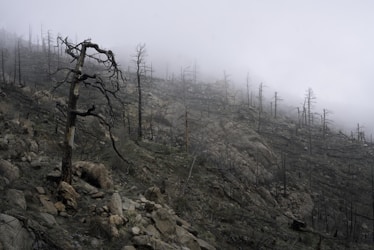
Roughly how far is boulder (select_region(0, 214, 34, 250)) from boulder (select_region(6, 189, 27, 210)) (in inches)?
44.1

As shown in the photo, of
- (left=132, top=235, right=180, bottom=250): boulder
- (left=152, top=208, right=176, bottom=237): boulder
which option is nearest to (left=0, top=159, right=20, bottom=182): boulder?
(left=132, top=235, right=180, bottom=250): boulder

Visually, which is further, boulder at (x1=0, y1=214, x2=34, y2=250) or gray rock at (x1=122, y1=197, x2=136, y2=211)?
gray rock at (x1=122, y1=197, x2=136, y2=211)

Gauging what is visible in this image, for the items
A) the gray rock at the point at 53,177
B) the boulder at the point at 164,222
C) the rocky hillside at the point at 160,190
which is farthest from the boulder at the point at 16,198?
the boulder at the point at 164,222

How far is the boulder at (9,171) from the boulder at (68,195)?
1.42m

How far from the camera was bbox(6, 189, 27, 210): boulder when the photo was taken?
7312mm

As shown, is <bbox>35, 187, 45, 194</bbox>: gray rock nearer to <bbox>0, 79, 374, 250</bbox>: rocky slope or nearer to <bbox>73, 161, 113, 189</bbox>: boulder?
<bbox>0, 79, 374, 250</bbox>: rocky slope

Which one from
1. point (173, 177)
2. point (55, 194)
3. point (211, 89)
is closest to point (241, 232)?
point (173, 177)

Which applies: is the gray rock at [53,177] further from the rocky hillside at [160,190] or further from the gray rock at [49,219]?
the gray rock at [49,219]

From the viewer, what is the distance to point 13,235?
5.91 meters

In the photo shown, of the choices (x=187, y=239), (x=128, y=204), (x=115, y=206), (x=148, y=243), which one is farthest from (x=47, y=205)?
(x=187, y=239)

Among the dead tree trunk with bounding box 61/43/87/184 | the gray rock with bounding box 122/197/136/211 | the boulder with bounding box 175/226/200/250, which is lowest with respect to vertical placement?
the boulder with bounding box 175/226/200/250

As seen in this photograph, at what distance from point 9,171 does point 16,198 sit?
6.02ft

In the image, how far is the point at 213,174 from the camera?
2219 cm

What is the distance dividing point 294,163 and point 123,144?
3208cm
